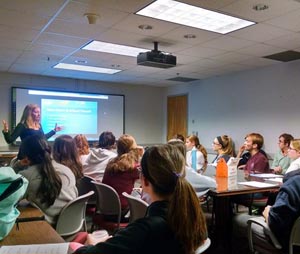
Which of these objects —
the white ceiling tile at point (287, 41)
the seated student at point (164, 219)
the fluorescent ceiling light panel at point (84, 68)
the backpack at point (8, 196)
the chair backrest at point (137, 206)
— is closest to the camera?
the seated student at point (164, 219)

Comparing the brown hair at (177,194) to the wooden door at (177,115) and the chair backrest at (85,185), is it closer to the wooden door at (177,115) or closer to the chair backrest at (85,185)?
the chair backrest at (85,185)

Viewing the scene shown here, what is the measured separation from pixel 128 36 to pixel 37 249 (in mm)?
3470

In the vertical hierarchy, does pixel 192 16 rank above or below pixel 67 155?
above

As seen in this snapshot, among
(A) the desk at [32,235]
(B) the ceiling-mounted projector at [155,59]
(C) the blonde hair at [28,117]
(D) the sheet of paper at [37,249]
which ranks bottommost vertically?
(A) the desk at [32,235]

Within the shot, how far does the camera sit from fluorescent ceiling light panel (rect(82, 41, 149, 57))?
189 inches

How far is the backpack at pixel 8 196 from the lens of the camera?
1.39 metres

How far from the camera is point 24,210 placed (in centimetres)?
195

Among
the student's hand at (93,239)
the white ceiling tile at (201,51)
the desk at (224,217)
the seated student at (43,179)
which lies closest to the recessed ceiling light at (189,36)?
the white ceiling tile at (201,51)

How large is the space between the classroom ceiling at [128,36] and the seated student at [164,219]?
2.31 m

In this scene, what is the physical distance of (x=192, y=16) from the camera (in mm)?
3584

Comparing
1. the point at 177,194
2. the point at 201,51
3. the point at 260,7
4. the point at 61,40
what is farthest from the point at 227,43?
the point at 177,194

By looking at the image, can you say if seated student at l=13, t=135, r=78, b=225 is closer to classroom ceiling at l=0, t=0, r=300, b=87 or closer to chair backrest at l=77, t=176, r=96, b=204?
chair backrest at l=77, t=176, r=96, b=204

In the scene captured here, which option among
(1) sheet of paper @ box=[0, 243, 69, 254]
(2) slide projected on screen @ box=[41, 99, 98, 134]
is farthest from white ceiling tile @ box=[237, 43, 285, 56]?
(2) slide projected on screen @ box=[41, 99, 98, 134]

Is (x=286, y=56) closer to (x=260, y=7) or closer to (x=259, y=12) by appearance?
(x=259, y=12)
